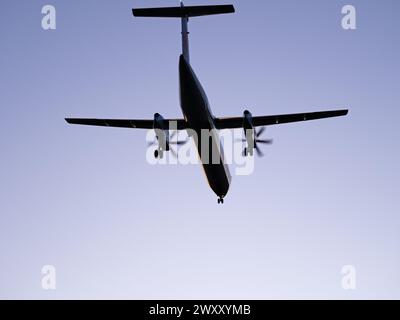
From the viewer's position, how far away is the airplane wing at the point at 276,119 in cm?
3173

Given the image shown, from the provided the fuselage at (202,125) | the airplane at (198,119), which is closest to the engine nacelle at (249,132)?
the airplane at (198,119)

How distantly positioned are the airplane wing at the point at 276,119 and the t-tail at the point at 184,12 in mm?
4665

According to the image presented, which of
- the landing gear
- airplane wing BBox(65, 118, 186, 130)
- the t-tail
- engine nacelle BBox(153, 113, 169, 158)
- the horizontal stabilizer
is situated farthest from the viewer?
airplane wing BBox(65, 118, 186, 130)

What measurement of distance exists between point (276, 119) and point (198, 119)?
5840 mm

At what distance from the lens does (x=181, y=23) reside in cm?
3064

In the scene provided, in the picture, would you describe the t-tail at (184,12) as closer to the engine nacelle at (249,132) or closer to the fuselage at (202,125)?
the fuselage at (202,125)

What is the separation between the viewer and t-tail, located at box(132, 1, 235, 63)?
29844 millimetres

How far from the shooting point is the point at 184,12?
30.5 meters

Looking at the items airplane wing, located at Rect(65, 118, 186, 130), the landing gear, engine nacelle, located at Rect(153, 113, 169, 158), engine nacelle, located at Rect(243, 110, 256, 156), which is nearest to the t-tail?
engine nacelle, located at Rect(153, 113, 169, 158)

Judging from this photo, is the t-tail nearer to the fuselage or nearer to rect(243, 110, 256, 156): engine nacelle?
the fuselage
